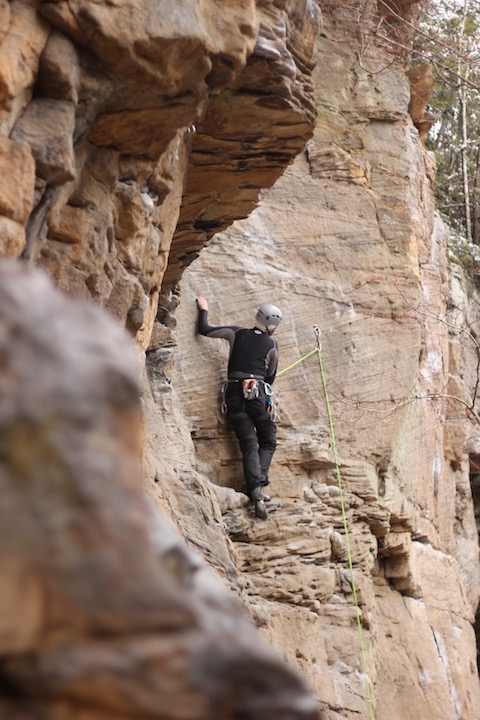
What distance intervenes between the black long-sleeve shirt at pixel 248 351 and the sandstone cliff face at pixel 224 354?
290 millimetres

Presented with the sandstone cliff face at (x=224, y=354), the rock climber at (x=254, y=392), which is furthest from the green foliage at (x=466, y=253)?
the rock climber at (x=254, y=392)

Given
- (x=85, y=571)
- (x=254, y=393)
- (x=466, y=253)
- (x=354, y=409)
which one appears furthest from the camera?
(x=466, y=253)

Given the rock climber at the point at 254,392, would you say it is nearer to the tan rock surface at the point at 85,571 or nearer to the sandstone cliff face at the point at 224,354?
the sandstone cliff face at the point at 224,354

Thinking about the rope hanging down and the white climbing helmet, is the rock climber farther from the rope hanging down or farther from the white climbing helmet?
the rope hanging down

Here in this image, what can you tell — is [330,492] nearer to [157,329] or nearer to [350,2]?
[157,329]

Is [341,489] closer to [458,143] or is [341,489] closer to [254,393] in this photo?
[254,393]

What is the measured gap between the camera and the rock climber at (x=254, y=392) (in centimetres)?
892

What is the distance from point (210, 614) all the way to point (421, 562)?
30.2 feet

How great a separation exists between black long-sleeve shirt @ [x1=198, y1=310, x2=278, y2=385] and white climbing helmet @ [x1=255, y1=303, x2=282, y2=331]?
0.08 metres

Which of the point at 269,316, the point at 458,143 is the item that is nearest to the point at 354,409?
the point at 269,316

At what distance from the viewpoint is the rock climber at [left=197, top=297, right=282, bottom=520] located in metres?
8.92

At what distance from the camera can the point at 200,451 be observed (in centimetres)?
920

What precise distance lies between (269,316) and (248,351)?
1.28ft

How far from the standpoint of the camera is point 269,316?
359 inches
